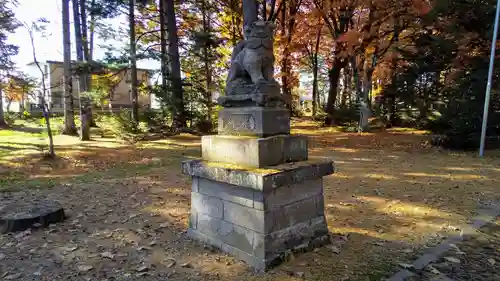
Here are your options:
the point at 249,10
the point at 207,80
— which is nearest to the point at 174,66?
the point at 207,80

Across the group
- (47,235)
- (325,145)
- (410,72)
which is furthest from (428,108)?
(47,235)

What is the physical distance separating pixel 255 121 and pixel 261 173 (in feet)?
2.19

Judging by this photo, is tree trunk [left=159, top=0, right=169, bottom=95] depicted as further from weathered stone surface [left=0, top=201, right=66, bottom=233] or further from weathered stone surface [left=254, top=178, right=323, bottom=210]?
weathered stone surface [left=254, top=178, right=323, bottom=210]

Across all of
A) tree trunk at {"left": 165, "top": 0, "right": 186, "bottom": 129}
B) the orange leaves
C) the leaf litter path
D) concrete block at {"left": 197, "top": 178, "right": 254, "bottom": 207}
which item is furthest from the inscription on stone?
the orange leaves

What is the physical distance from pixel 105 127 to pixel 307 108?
22.6 meters

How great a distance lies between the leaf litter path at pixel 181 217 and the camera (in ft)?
10.4

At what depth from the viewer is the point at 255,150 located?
3.26m

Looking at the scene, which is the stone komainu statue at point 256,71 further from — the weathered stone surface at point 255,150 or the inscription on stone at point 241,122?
the weathered stone surface at point 255,150

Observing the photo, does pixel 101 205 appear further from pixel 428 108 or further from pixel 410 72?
pixel 428 108

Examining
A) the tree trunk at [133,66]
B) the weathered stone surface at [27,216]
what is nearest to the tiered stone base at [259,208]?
the weathered stone surface at [27,216]

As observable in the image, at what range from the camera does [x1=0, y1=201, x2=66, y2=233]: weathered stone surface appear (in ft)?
13.5

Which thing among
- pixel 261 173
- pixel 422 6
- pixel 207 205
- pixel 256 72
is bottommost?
pixel 207 205

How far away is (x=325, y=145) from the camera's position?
12414 mm

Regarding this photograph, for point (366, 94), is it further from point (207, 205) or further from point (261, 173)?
point (261, 173)
